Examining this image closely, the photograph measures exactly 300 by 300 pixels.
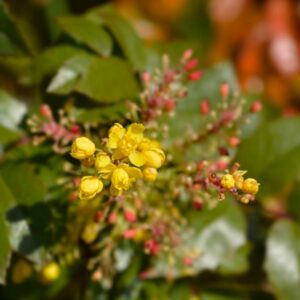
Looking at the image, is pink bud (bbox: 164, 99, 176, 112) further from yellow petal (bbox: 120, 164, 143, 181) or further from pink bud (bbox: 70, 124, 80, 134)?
yellow petal (bbox: 120, 164, 143, 181)

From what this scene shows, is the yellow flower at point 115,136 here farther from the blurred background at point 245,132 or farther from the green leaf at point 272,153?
the green leaf at point 272,153

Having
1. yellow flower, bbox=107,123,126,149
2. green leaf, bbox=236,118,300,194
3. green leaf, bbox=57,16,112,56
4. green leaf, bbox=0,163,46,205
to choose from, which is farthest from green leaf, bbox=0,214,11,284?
green leaf, bbox=236,118,300,194

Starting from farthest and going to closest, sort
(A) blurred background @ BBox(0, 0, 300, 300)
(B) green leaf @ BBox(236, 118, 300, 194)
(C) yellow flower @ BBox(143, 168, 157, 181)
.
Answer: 1. (B) green leaf @ BBox(236, 118, 300, 194)
2. (A) blurred background @ BBox(0, 0, 300, 300)
3. (C) yellow flower @ BBox(143, 168, 157, 181)

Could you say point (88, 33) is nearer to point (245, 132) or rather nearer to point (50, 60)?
point (50, 60)

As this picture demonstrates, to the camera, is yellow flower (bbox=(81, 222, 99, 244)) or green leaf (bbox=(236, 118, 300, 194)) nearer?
yellow flower (bbox=(81, 222, 99, 244))

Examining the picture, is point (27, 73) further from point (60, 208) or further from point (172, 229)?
point (172, 229)

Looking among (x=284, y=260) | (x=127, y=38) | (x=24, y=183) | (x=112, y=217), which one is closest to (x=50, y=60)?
(x=127, y=38)

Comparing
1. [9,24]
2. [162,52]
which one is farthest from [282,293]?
[9,24]
